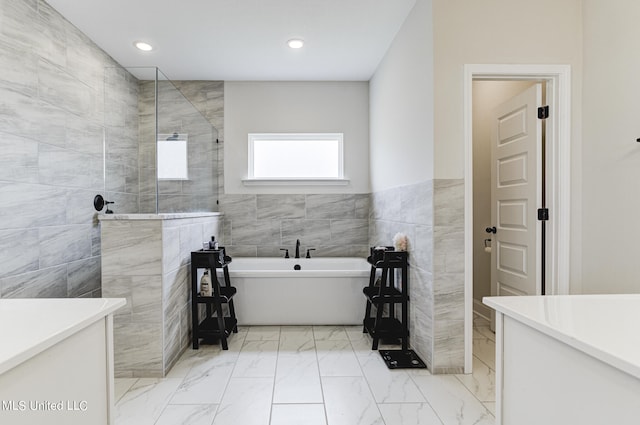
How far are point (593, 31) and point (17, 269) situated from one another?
4155mm

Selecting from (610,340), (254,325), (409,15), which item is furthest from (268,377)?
(409,15)

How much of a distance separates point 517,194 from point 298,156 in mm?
2534

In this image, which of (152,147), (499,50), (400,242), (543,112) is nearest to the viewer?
(499,50)

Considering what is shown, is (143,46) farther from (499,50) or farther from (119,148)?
(499,50)

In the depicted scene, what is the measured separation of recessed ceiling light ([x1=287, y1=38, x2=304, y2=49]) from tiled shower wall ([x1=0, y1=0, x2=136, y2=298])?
184cm

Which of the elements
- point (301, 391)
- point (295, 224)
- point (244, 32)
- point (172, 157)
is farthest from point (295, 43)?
point (301, 391)

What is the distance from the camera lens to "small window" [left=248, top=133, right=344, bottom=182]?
4.40m

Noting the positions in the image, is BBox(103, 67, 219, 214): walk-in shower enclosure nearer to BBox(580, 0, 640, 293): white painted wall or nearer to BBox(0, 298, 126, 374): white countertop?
BBox(0, 298, 126, 374): white countertop

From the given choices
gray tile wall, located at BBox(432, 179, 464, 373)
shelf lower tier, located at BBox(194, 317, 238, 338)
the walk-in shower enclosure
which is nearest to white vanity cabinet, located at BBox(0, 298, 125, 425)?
the walk-in shower enclosure

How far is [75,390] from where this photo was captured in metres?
0.98

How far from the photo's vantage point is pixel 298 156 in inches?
175

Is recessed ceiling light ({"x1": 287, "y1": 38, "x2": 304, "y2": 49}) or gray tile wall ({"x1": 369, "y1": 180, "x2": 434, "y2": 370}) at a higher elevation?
recessed ceiling light ({"x1": 287, "y1": 38, "x2": 304, "y2": 49})

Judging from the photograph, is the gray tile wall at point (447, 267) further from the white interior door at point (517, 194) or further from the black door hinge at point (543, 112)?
the black door hinge at point (543, 112)

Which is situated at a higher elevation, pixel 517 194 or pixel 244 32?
pixel 244 32
